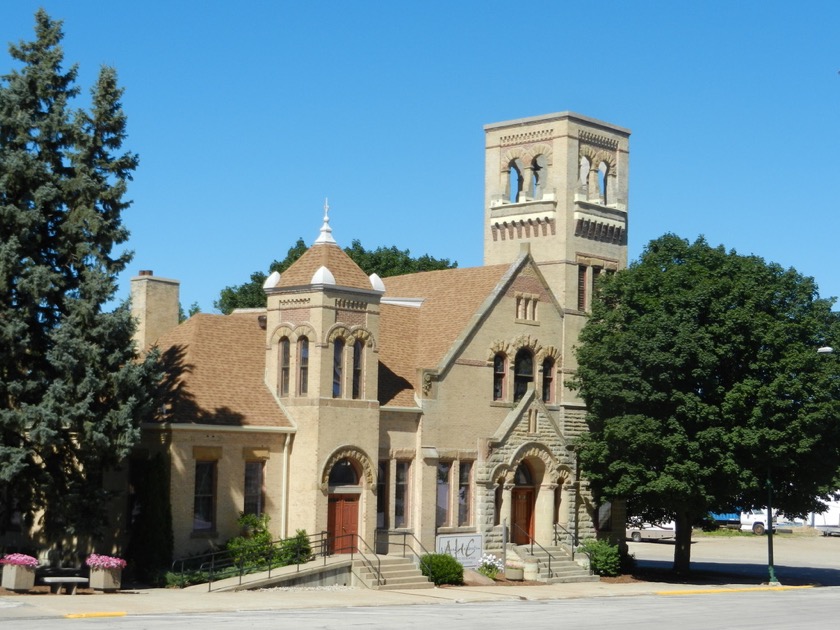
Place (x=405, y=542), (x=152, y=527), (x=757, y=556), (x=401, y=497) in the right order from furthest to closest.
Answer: (x=757, y=556)
(x=401, y=497)
(x=405, y=542)
(x=152, y=527)

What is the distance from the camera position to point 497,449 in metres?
46.6

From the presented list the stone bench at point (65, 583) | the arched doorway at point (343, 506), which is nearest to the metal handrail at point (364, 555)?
the arched doorway at point (343, 506)

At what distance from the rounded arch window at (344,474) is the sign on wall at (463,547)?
163 inches

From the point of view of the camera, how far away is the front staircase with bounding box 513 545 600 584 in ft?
152

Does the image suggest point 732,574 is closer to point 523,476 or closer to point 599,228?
point 523,476

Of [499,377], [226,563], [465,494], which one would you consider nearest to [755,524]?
[499,377]

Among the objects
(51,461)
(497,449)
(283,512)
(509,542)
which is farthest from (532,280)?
(51,461)

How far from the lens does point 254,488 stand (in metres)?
41.0

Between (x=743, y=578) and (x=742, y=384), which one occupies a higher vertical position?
(x=742, y=384)

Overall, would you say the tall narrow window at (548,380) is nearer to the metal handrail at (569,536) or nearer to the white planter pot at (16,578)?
the metal handrail at (569,536)

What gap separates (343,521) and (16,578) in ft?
37.8

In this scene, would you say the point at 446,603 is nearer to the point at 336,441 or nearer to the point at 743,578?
the point at 336,441

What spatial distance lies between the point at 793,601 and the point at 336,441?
14.9 metres

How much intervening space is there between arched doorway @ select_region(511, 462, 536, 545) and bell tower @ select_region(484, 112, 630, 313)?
21.0 ft
